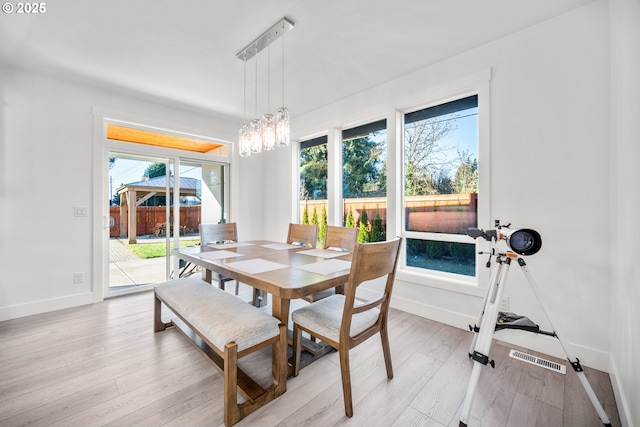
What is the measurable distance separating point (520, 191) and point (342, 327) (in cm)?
189

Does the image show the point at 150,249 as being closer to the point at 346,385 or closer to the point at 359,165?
the point at 359,165

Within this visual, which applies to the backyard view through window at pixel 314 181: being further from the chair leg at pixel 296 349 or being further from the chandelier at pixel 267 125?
the chair leg at pixel 296 349

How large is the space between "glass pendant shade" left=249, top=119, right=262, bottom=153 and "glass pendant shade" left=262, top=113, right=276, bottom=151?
0.19 ft

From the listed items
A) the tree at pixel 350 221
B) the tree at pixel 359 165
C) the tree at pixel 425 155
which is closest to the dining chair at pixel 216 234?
the tree at pixel 350 221

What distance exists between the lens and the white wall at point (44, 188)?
2.63 m

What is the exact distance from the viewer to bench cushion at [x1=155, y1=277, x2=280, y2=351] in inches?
55.1

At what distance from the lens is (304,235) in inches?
117

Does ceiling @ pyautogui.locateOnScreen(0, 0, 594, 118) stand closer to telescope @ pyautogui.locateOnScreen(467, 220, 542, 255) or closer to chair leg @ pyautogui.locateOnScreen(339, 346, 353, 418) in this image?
telescope @ pyautogui.locateOnScreen(467, 220, 542, 255)

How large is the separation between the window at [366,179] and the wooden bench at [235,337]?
2.00m

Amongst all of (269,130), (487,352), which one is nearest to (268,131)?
(269,130)

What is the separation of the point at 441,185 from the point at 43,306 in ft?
14.5

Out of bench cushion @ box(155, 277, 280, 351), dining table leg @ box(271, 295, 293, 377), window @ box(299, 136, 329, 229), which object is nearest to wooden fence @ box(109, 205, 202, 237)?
window @ box(299, 136, 329, 229)

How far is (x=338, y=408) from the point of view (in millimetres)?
1454

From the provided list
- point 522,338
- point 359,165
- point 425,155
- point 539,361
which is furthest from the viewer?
point 359,165
